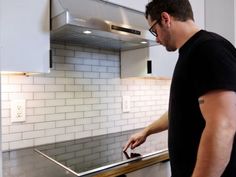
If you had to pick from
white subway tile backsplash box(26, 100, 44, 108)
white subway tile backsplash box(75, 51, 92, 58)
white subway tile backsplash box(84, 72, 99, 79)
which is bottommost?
white subway tile backsplash box(26, 100, 44, 108)

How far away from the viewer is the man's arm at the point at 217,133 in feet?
2.42

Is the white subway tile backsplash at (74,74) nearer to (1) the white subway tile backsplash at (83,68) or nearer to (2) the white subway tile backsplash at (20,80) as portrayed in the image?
(1) the white subway tile backsplash at (83,68)

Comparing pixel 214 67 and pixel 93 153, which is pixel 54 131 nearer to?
pixel 93 153

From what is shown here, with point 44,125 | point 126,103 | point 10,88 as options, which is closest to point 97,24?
point 10,88

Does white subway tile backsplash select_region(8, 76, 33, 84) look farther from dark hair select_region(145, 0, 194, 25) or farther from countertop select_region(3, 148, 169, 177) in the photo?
dark hair select_region(145, 0, 194, 25)

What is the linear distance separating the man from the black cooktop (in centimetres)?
34

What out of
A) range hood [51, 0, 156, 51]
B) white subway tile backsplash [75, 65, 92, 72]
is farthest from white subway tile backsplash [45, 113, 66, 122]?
range hood [51, 0, 156, 51]

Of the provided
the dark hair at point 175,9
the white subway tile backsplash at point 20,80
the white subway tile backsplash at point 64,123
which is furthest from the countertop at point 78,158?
the dark hair at point 175,9

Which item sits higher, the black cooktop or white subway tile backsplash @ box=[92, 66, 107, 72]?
white subway tile backsplash @ box=[92, 66, 107, 72]

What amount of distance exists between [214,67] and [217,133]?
197mm

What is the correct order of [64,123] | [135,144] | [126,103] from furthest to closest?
[126,103]
[64,123]
[135,144]

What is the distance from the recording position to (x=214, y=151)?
0.74 metres

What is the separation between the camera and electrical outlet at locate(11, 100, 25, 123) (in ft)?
4.50

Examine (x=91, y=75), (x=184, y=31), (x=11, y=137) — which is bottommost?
(x=11, y=137)
